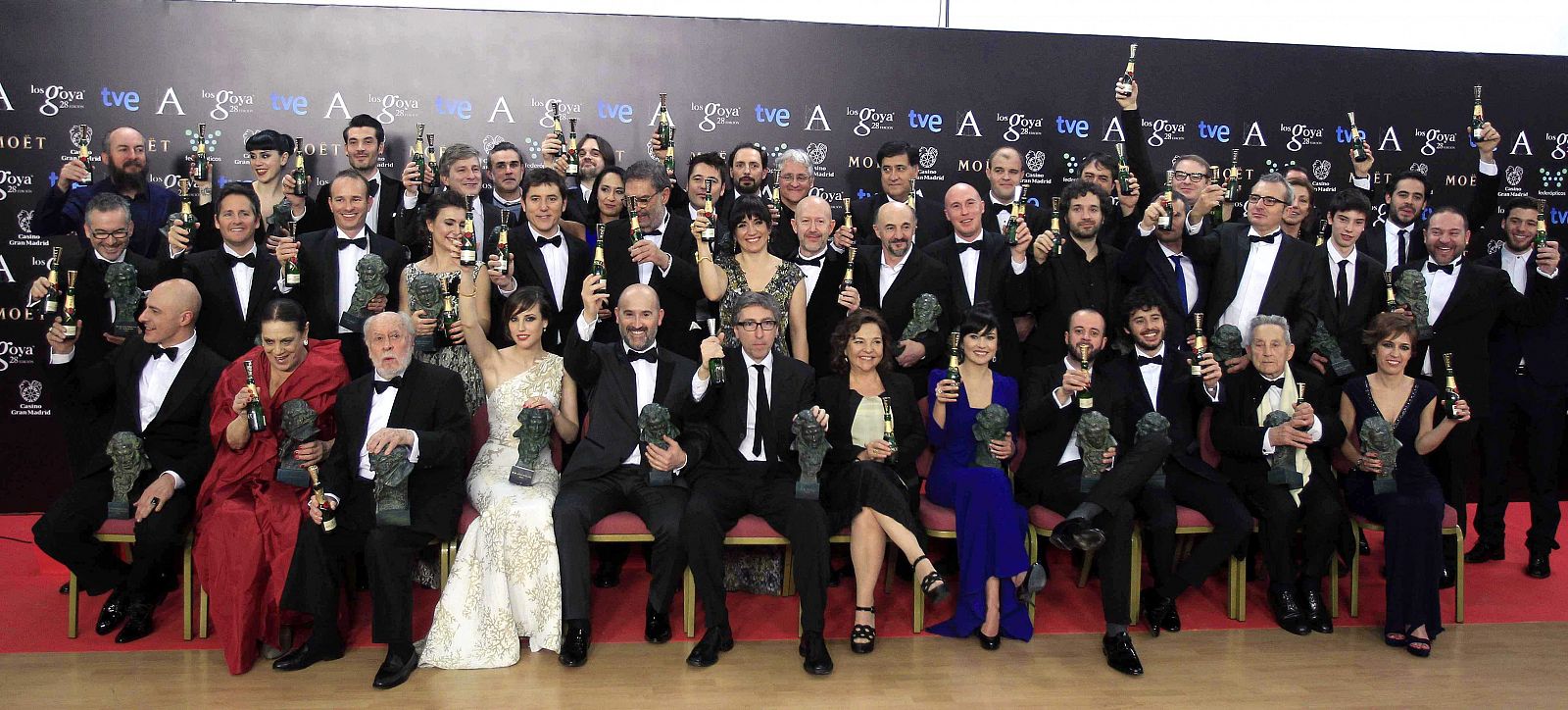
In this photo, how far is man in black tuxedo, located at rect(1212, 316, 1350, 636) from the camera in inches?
199

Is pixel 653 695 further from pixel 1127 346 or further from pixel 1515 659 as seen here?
pixel 1515 659

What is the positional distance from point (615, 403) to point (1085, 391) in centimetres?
200

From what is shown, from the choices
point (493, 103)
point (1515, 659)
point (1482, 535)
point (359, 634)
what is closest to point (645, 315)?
point (359, 634)

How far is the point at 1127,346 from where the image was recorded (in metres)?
5.35

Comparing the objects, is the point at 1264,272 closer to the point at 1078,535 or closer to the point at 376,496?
the point at 1078,535

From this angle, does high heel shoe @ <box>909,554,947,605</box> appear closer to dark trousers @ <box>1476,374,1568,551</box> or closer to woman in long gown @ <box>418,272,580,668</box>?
woman in long gown @ <box>418,272,580,668</box>

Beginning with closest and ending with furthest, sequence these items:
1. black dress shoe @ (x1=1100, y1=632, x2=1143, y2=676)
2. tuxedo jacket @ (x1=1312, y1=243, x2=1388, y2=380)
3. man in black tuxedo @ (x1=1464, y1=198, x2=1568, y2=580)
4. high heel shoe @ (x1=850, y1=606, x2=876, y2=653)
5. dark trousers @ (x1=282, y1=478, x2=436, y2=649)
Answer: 1. dark trousers @ (x1=282, y1=478, x2=436, y2=649)
2. black dress shoe @ (x1=1100, y1=632, x2=1143, y2=676)
3. high heel shoe @ (x1=850, y1=606, x2=876, y2=653)
4. tuxedo jacket @ (x1=1312, y1=243, x2=1388, y2=380)
5. man in black tuxedo @ (x1=1464, y1=198, x2=1568, y2=580)

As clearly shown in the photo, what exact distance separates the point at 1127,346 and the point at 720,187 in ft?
7.18

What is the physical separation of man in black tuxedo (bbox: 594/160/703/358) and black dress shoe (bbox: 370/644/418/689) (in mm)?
1685

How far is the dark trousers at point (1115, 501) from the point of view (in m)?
4.72

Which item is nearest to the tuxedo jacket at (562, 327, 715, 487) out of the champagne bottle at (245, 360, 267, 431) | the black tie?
the black tie

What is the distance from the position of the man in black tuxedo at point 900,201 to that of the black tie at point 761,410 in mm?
1320

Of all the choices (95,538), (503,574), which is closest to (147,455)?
(95,538)

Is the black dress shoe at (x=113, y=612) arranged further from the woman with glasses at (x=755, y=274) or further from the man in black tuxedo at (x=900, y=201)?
the man in black tuxedo at (x=900, y=201)
